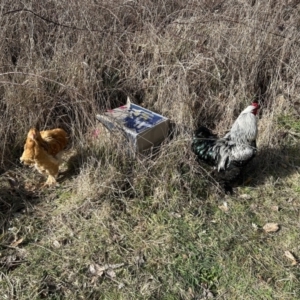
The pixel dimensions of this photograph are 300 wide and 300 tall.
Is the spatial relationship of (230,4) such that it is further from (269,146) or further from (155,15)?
(269,146)

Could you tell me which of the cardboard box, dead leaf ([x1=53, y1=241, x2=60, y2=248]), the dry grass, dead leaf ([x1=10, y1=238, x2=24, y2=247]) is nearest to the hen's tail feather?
the dry grass

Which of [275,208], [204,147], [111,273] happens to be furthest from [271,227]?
[111,273]

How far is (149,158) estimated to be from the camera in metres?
3.05

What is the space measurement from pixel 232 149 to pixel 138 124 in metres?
0.81

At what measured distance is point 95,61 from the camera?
3.62 m

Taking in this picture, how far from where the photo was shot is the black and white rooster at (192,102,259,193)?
293 cm

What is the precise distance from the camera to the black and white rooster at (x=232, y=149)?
293 cm

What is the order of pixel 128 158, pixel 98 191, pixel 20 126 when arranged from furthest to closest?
1. pixel 20 126
2. pixel 128 158
3. pixel 98 191

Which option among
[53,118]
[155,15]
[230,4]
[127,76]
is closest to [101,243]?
[53,118]

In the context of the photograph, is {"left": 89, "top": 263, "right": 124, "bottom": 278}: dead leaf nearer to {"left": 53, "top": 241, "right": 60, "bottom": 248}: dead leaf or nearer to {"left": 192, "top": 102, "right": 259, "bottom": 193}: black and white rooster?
{"left": 53, "top": 241, "right": 60, "bottom": 248}: dead leaf

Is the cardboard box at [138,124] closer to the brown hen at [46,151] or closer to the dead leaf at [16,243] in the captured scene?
the brown hen at [46,151]

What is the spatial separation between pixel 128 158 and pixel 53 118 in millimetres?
868

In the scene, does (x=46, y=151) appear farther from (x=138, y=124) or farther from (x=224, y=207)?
(x=224, y=207)

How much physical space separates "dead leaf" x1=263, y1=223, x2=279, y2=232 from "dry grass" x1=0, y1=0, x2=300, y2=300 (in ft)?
0.11
